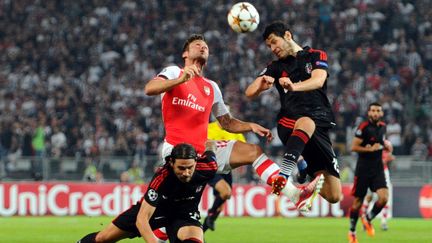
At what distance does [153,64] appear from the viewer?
106 feet

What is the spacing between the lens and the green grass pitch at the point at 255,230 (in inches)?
667

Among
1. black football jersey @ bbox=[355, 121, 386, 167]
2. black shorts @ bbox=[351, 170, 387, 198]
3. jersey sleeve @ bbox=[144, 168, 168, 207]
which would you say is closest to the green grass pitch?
black shorts @ bbox=[351, 170, 387, 198]

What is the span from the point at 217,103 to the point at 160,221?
5.24 ft

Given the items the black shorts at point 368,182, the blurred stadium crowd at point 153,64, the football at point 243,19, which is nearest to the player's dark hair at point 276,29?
the football at point 243,19

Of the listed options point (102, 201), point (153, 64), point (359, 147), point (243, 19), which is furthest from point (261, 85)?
point (153, 64)

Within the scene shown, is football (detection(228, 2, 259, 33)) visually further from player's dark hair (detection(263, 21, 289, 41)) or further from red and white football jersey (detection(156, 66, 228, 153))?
red and white football jersey (detection(156, 66, 228, 153))

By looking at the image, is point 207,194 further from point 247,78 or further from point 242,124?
point 242,124

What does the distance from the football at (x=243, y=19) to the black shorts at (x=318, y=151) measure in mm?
1388

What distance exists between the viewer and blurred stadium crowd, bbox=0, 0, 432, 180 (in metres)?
28.4

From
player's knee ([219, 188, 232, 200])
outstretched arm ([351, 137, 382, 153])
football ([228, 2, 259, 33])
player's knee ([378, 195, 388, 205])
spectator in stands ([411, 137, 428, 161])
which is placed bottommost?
player's knee ([378, 195, 388, 205])

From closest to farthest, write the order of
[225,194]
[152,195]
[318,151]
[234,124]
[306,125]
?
[152,195] → [234,124] → [306,125] → [318,151] → [225,194]

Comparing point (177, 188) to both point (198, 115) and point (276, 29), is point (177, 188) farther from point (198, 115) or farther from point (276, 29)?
point (276, 29)

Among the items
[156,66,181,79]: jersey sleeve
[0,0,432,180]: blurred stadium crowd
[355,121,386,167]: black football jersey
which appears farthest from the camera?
[0,0,432,180]: blurred stadium crowd

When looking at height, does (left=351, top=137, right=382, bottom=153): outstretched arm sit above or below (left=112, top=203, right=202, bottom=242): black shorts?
above
